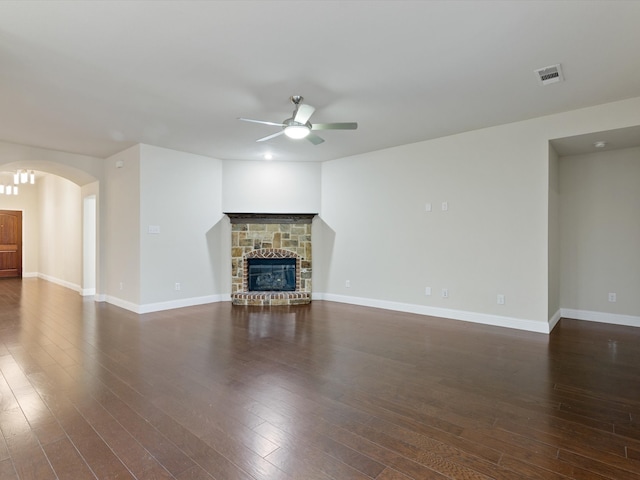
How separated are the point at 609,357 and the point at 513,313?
3.78ft

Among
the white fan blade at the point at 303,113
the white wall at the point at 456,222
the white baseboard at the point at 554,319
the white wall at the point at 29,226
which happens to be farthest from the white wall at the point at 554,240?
the white wall at the point at 29,226

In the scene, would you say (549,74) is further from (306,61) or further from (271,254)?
(271,254)

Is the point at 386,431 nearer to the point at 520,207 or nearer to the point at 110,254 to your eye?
the point at 520,207

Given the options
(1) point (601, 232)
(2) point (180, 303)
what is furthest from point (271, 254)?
(1) point (601, 232)

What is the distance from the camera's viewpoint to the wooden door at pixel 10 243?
9.54 m

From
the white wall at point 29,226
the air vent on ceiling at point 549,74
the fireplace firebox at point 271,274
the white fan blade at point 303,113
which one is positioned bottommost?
the fireplace firebox at point 271,274

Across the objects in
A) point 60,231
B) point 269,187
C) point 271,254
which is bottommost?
point 271,254

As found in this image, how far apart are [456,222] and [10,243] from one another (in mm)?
11783

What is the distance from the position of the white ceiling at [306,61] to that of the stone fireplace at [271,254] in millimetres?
2239

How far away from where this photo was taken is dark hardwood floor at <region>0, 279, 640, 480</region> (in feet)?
6.00

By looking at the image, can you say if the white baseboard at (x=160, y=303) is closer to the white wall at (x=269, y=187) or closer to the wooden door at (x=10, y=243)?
the white wall at (x=269, y=187)

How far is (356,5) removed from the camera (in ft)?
7.08

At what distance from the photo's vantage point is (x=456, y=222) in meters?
4.97

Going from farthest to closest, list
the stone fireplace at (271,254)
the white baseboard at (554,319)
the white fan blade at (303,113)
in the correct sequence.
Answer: the stone fireplace at (271,254) < the white baseboard at (554,319) < the white fan blade at (303,113)
